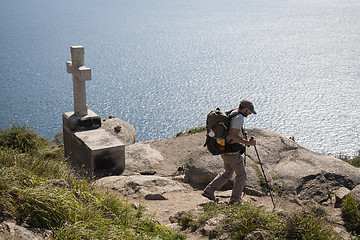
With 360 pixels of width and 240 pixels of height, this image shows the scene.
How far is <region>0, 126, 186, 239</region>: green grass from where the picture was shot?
16.7ft

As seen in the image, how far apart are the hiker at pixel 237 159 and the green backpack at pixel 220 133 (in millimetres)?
94

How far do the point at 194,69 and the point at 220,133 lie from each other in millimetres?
34812

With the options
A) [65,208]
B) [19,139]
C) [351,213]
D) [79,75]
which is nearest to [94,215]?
[65,208]

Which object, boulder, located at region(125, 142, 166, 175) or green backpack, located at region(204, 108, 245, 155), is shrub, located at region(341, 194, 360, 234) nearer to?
green backpack, located at region(204, 108, 245, 155)

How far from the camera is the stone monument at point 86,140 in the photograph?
1105cm

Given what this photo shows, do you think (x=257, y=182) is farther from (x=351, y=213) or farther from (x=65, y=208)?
(x=65, y=208)

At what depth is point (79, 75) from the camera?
1221 cm

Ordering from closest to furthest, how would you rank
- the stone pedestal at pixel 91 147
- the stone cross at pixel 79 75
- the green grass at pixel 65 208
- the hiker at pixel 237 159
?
the green grass at pixel 65 208 → the hiker at pixel 237 159 → the stone pedestal at pixel 91 147 → the stone cross at pixel 79 75

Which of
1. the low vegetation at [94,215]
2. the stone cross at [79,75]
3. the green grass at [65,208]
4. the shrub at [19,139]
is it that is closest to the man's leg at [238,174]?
the low vegetation at [94,215]

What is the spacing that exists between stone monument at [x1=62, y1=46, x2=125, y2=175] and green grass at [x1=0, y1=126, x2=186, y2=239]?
409cm

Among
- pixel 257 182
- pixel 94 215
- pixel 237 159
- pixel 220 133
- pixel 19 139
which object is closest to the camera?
pixel 94 215

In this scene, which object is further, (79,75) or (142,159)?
(142,159)

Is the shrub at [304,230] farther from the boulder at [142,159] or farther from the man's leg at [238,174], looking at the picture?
the boulder at [142,159]

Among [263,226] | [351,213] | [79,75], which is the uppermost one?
[79,75]
